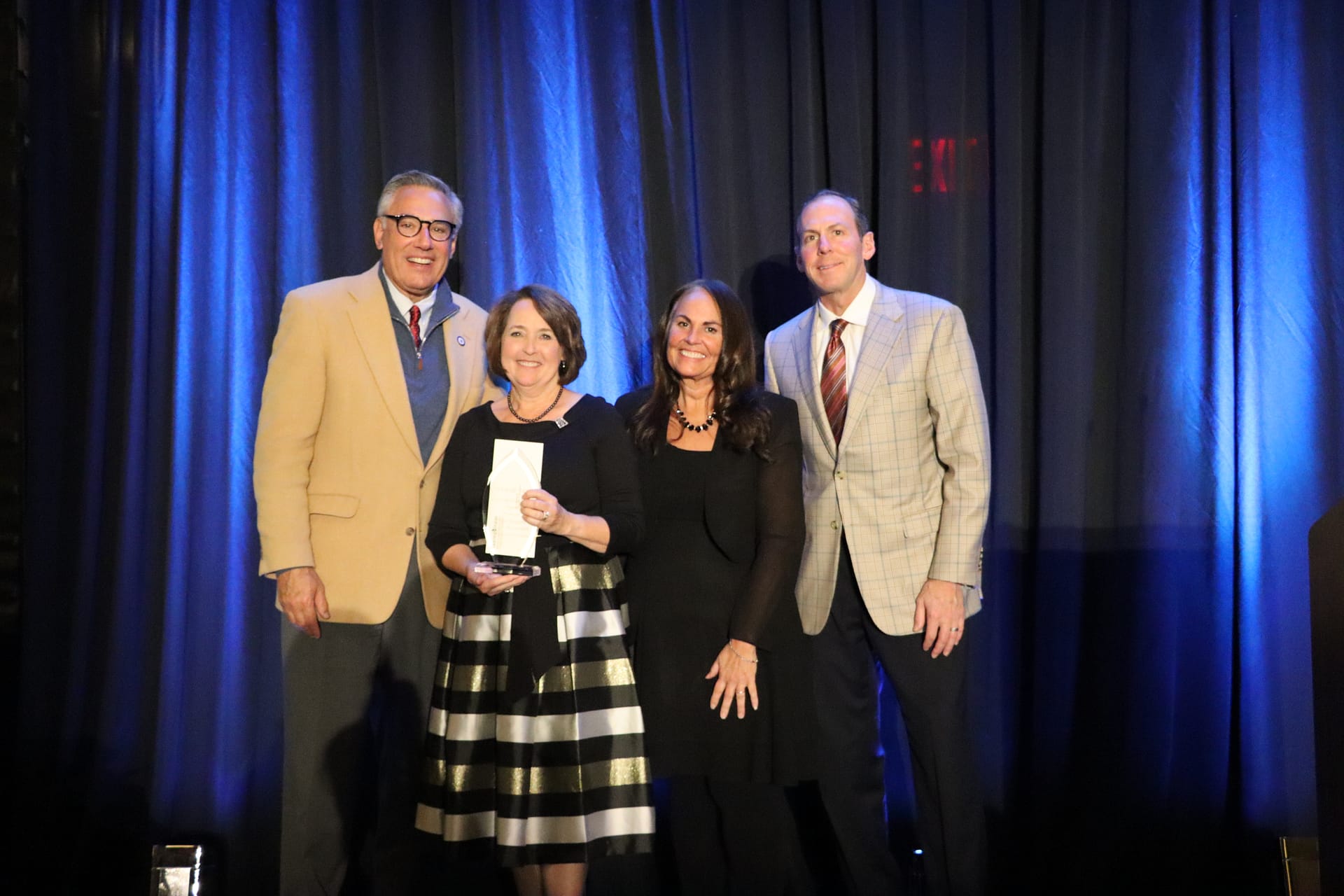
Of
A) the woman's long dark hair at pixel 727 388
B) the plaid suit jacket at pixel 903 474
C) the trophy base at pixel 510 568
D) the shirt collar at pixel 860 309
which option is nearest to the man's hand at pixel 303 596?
the trophy base at pixel 510 568

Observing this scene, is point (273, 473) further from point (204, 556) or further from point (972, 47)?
point (972, 47)

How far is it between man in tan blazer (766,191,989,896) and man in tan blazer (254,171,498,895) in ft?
2.98

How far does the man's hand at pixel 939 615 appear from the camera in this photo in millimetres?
2523

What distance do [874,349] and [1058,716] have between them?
1.27m

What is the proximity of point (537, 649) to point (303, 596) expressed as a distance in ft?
2.04

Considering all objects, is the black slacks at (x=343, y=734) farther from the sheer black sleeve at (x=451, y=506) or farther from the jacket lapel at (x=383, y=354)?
the jacket lapel at (x=383, y=354)

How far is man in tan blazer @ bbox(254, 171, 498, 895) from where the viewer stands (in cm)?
254

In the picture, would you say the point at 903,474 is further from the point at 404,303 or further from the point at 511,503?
the point at 404,303

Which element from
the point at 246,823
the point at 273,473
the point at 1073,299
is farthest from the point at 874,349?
the point at 246,823

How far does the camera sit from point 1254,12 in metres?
3.07

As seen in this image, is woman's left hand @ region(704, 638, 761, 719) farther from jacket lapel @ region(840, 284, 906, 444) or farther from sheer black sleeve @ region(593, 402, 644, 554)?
jacket lapel @ region(840, 284, 906, 444)

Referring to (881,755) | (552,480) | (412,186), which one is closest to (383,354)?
(412,186)

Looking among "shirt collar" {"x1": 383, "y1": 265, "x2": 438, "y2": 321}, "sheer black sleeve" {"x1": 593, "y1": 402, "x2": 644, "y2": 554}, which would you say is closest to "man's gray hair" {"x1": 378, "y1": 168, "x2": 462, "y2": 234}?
"shirt collar" {"x1": 383, "y1": 265, "x2": 438, "y2": 321}

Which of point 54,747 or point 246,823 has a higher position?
point 54,747
